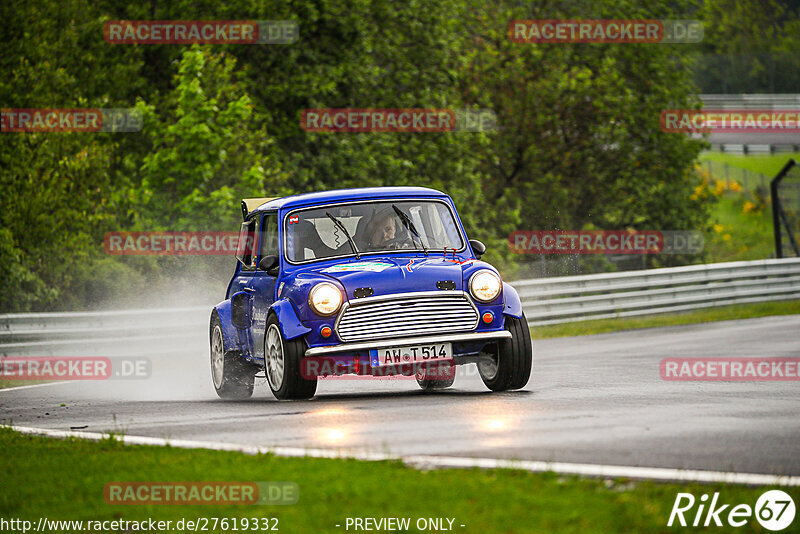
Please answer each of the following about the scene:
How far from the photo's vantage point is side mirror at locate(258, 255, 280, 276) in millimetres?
11797

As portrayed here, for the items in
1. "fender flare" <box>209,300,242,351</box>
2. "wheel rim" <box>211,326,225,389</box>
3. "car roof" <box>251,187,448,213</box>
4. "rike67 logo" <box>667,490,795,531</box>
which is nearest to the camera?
"rike67 logo" <box>667,490,795,531</box>

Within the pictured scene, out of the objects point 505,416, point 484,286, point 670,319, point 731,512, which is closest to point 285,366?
point 484,286

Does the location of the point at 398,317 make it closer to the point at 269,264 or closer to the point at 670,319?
the point at 269,264

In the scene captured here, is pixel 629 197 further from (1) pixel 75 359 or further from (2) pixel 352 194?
A: (2) pixel 352 194

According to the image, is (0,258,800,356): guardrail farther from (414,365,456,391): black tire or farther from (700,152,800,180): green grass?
(700,152,800,180): green grass

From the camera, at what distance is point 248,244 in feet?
43.0

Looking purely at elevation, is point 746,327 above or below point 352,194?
below

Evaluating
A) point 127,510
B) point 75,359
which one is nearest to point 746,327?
point 75,359

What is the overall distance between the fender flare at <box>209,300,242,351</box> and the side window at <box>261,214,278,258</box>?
2.78ft

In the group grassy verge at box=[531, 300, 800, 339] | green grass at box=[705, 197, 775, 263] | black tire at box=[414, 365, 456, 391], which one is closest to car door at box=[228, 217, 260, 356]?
black tire at box=[414, 365, 456, 391]

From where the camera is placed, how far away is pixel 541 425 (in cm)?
882

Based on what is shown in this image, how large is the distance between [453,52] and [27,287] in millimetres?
17422

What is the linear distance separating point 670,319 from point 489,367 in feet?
45.6

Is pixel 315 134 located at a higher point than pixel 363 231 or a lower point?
higher
